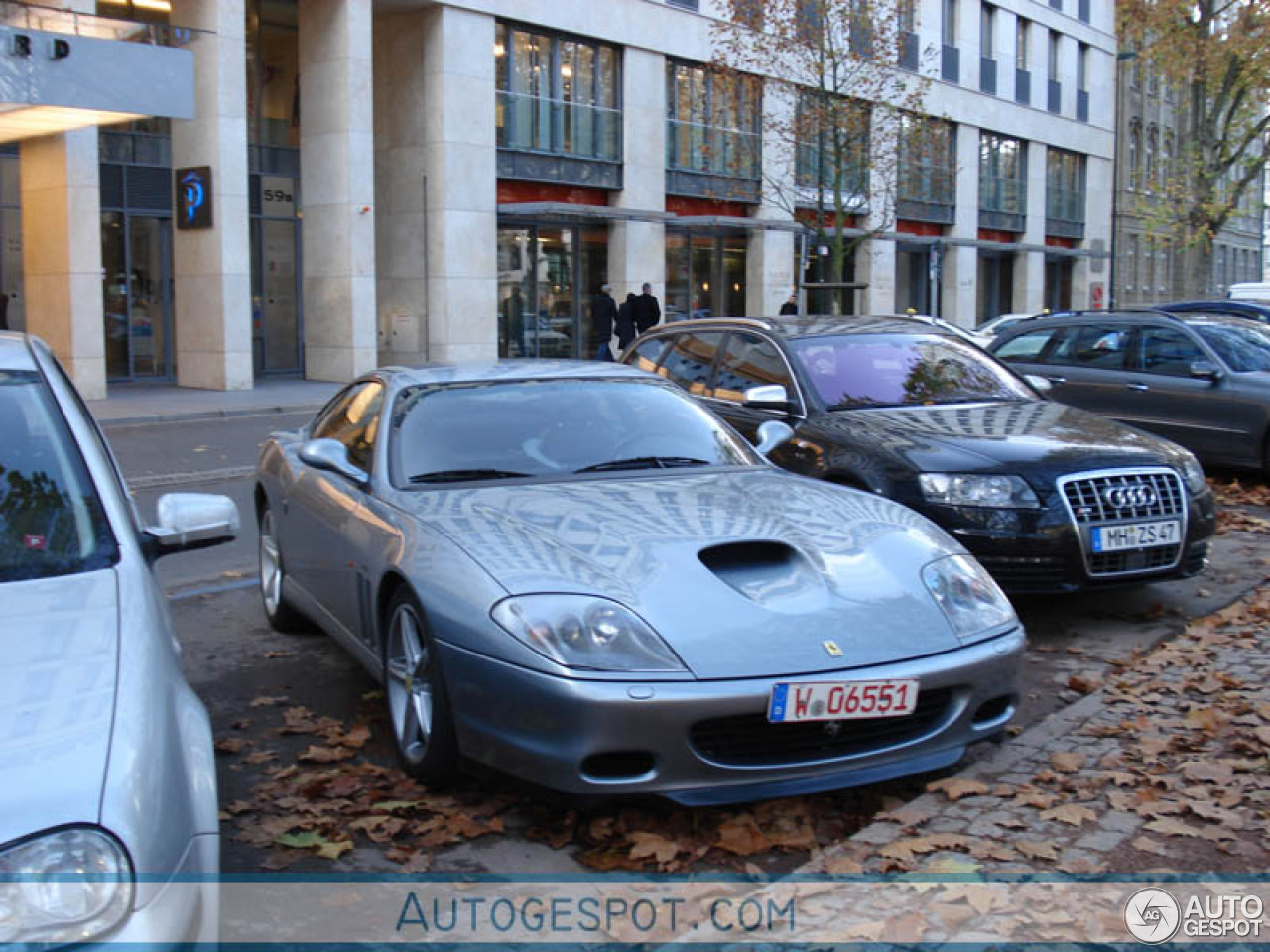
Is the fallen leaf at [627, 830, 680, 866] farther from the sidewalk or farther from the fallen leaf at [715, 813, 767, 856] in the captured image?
the sidewalk

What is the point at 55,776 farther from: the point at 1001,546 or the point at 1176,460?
the point at 1176,460

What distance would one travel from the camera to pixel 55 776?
2291mm

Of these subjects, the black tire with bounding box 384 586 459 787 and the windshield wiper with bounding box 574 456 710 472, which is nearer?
the black tire with bounding box 384 586 459 787

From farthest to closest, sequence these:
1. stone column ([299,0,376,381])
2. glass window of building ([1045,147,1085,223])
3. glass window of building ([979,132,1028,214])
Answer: glass window of building ([1045,147,1085,223]), glass window of building ([979,132,1028,214]), stone column ([299,0,376,381])

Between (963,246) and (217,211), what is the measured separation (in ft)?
88.3

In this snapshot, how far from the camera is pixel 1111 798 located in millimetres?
4164

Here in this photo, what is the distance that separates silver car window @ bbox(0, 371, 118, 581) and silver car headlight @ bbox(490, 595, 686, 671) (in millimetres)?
1178

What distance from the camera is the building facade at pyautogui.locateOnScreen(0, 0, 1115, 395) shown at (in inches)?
915

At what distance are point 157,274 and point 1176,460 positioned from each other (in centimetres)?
2163

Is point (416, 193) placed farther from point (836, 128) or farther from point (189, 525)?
point (189, 525)

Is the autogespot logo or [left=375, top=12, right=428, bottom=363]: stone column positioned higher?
[left=375, top=12, right=428, bottom=363]: stone column

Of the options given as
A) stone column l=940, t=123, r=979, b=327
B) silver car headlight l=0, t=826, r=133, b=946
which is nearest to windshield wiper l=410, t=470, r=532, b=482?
silver car headlight l=0, t=826, r=133, b=946

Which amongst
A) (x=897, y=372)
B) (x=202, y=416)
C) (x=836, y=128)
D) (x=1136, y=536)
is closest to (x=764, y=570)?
(x=1136, y=536)

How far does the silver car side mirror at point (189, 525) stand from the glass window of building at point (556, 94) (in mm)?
25242
